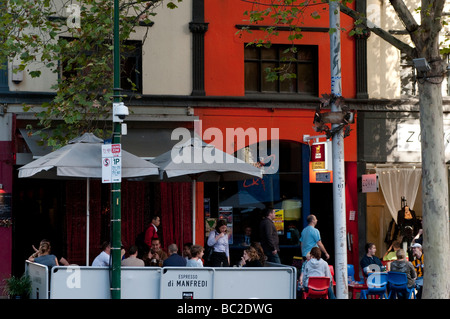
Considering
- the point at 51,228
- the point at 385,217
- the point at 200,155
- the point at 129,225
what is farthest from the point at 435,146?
the point at 51,228

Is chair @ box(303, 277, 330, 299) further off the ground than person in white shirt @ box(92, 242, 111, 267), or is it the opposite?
person in white shirt @ box(92, 242, 111, 267)

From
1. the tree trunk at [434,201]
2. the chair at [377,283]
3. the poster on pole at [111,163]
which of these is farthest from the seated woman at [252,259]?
the tree trunk at [434,201]

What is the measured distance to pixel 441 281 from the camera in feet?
43.1

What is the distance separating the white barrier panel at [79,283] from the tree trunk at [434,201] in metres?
5.43

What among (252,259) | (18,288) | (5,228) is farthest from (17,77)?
(252,259)

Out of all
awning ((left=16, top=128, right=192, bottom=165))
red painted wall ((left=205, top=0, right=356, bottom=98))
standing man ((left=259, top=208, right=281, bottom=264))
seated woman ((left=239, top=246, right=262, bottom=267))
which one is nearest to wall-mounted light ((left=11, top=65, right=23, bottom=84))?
awning ((left=16, top=128, right=192, bottom=165))

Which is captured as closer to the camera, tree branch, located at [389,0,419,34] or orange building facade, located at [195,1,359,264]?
tree branch, located at [389,0,419,34]

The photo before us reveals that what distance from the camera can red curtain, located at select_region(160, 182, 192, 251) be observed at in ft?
64.7

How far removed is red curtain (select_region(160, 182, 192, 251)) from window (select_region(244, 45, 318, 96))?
317cm

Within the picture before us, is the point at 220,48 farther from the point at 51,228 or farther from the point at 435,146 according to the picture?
the point at 435,146

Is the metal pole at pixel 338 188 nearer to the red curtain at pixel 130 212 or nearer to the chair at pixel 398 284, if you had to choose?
the chair at pixel 398 284

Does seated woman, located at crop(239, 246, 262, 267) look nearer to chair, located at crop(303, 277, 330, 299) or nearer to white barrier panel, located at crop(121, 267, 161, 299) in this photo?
chair, located at crop(303, 277, 330, 299)

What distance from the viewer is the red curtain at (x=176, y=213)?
19734 millimetres

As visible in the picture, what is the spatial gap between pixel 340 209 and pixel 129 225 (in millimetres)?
6925
